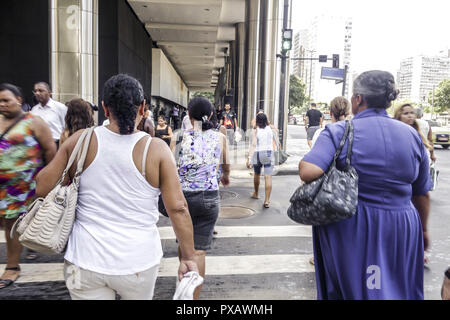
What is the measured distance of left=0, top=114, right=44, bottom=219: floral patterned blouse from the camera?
12.7ft

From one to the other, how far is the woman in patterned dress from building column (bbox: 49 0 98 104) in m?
9.36

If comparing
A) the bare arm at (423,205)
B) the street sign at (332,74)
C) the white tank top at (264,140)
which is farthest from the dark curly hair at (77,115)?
the street sign at (332,74)

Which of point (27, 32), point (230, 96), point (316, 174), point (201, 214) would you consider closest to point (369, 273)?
point (316, 174)

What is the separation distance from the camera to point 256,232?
597 centimetres

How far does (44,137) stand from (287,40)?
11.8 metres

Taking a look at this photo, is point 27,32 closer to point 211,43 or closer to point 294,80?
point 211,43

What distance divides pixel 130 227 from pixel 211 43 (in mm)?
30974

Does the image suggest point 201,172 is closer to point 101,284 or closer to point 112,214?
point 112,214

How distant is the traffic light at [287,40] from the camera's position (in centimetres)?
1428

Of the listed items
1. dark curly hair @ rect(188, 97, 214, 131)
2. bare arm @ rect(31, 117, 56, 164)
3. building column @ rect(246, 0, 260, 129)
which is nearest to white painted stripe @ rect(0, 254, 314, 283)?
bare arm @ rect(31, 117, 56, 164)

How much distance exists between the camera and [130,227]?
6.87ft

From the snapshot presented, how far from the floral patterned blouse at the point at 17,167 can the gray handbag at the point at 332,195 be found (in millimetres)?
2901

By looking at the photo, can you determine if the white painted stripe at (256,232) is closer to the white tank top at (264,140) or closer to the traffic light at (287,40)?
the white tank top at (264,140)

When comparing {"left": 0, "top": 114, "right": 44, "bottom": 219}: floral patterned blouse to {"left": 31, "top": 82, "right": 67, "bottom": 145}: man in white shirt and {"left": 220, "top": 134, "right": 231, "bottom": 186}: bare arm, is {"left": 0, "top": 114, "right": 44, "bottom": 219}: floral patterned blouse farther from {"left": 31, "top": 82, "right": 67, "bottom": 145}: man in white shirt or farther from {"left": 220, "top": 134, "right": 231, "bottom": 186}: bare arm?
{"left": 31, "top": 82, "right": 67, "bottom": 145}: man in white shirt
